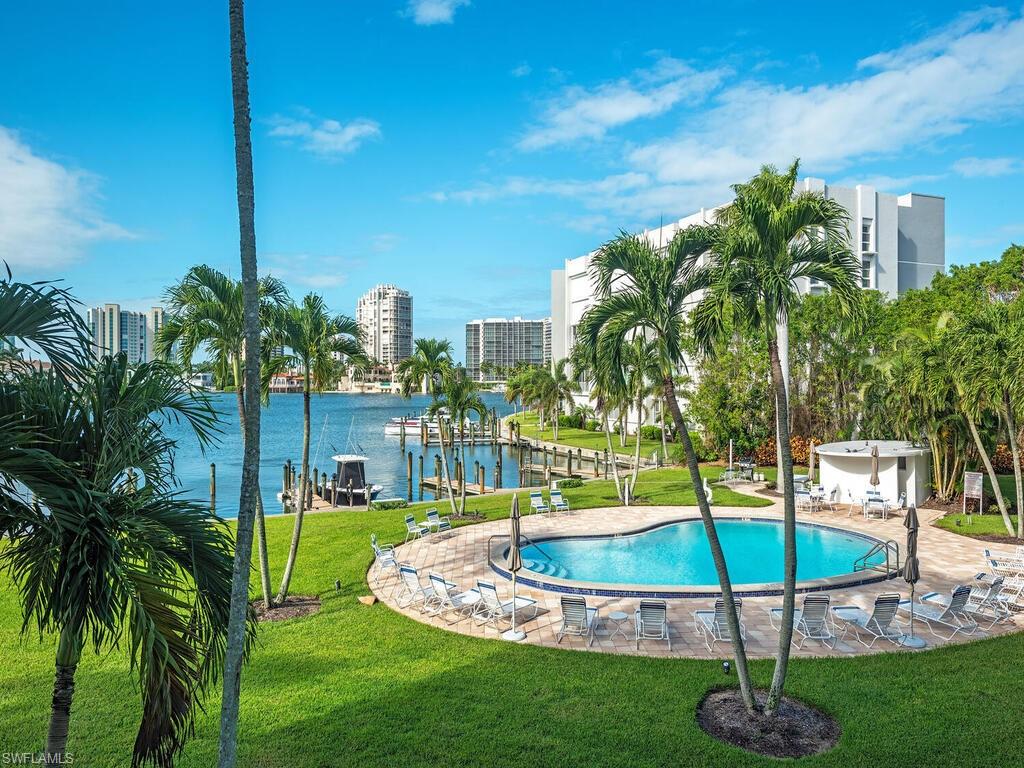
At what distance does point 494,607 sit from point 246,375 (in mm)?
8046

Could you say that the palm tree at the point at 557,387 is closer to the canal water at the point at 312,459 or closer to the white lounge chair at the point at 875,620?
the canal water at the point at 312,459

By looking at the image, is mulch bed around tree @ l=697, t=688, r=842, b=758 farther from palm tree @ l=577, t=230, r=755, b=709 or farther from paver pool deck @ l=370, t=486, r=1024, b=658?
paver pool deck @ l=370, t=486, r=1024, b=658

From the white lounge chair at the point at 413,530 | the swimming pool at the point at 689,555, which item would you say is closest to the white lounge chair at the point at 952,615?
the swimming pool at the point at 689,555

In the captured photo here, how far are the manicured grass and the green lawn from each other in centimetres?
880

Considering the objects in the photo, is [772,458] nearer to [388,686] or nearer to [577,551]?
[577,551]

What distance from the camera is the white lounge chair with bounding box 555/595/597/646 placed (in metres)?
10.5

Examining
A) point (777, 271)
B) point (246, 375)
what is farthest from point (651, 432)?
point (246, 375)

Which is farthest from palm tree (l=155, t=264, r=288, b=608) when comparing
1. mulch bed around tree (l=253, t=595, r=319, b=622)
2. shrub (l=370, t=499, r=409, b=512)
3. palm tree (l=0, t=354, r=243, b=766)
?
shrub (l=370, t=499, r=409, b=512)

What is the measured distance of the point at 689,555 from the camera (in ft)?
59.3

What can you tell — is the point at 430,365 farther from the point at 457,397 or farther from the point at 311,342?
the point at 311,342

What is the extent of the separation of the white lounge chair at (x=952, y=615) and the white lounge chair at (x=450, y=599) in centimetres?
773

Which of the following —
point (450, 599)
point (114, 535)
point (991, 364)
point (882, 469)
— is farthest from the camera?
point (882, 469)

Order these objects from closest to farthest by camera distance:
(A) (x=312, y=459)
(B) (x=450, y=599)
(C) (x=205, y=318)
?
1. (C) (x=205, y=318)
2. (B) (x=450, y=599)
3. (A) (x=312, y=459)

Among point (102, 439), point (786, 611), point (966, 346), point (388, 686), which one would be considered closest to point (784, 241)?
point (786, 611)
